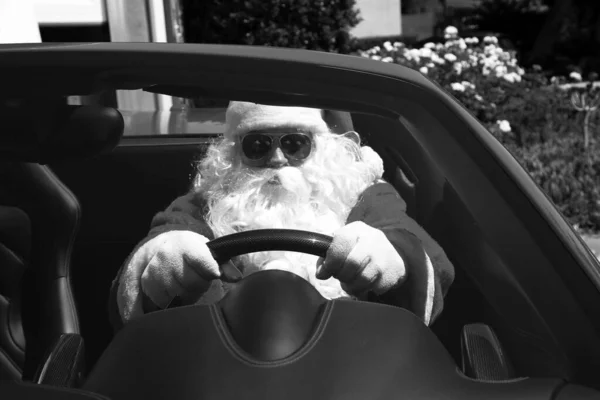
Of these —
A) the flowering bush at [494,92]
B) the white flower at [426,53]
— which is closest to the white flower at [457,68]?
the flowering bush at [494,92]

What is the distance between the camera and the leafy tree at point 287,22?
8.92 meters

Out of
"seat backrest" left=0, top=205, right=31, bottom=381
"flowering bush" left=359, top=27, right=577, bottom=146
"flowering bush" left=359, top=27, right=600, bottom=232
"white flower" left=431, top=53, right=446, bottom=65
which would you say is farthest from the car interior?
"white flower" left=431, top=53, right=446, bottom=65

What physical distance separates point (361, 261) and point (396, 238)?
0.56 feet

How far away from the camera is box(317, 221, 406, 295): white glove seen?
1.70 m

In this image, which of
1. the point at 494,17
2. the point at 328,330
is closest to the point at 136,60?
the point at 328,330

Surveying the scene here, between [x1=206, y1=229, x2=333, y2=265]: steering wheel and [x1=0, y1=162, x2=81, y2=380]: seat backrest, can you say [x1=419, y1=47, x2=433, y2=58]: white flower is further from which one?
[x1=206, y1=229, x2=333, y2=265]: steering wheel

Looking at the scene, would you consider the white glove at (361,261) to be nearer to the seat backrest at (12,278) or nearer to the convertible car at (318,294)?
the convertible car at (318,294)

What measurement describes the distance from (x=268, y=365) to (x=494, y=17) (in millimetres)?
19580

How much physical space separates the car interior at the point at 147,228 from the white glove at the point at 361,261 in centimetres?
15

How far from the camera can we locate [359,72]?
1474 mm

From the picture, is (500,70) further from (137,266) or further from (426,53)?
(137,266)

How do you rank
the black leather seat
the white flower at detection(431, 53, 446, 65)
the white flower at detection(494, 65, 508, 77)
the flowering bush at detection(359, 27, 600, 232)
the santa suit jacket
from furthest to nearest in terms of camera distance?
the white flower at detection(494, 65, 508, 77) → the white flower at detection(431, 53, 446, 65) → the flowering bush at detection(359, 27, 600, 232) → the black leather seat → the santa suit jacket

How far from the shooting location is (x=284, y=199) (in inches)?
84.4

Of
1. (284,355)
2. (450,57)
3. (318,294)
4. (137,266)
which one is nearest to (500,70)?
(450,57)
